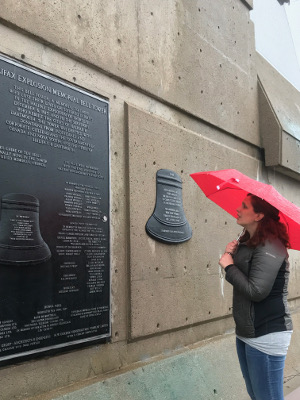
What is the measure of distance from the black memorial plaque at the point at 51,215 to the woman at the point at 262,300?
47.4 inches

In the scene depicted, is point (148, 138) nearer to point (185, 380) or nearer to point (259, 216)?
point (259, 216)

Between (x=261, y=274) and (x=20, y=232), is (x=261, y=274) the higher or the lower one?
the lower one

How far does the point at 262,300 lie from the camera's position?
2908mm

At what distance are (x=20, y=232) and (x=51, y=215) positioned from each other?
309 millimetres

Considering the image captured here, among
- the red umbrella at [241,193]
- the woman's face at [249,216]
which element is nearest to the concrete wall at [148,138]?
the red umbrella at [241,193]

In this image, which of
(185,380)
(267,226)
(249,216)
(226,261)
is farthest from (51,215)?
(185,380)

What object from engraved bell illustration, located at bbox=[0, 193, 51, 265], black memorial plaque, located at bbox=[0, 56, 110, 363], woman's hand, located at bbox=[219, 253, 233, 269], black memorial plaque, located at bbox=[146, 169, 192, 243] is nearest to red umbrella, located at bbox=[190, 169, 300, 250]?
woman's hand, located at bbox=[219, 253, 233, 269]

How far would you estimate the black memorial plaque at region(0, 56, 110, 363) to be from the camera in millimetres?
3068

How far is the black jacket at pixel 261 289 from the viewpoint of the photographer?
2842mm

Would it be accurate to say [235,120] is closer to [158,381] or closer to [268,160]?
[268,160]

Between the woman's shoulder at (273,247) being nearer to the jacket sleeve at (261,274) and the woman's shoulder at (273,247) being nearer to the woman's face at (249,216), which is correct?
the jacket sleeve at (261,274)

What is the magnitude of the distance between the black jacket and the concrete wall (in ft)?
4.38

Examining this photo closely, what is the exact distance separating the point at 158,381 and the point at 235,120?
11.9ft

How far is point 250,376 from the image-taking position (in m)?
2.94
